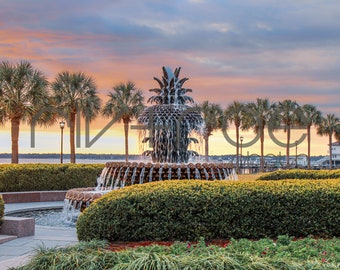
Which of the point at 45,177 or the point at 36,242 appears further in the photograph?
the point at 45,177

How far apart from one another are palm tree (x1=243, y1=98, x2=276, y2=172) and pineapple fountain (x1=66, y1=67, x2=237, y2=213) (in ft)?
132

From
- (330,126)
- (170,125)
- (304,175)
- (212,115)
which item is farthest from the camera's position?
(330,126)

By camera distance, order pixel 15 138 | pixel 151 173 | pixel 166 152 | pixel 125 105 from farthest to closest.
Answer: pixel 125 105, pixel 15 138, pixel 166 152, pixel 151 173

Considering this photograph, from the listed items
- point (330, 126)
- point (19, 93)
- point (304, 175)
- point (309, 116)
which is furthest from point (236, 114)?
point (304, 175)

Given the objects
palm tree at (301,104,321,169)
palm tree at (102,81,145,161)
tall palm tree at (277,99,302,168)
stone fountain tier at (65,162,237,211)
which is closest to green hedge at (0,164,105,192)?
stone fountain tier at (65,162,237,211)

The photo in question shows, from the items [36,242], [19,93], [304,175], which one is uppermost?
[19,93]

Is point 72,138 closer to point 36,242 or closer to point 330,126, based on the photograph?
point 36,242

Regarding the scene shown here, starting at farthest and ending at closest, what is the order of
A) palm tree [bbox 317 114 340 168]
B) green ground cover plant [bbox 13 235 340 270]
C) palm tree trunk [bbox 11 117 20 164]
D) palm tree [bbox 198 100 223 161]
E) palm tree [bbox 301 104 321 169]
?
1. palm tree [bbox 317 114 340 168]
2. palm tree [bbox 301 104 321 169]
3. palm tree [bbox 198 100 223 161]
4. palm tree trunk [bbox 11 117 20 164]
5. green ground cover plant [bbox 13 235 340 270]

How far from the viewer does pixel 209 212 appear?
22.7ft

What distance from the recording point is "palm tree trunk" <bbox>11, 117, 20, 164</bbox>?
2597 cm

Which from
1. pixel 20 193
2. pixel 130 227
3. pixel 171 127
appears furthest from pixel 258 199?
pixel 20 193

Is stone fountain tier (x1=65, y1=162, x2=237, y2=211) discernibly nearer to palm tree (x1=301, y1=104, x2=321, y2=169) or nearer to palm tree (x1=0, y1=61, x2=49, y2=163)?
palm tree (x1=0, y1=61, x2=49, y2=163)

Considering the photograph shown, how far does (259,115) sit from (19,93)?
32649 mm

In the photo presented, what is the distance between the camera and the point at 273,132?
5272 cm
